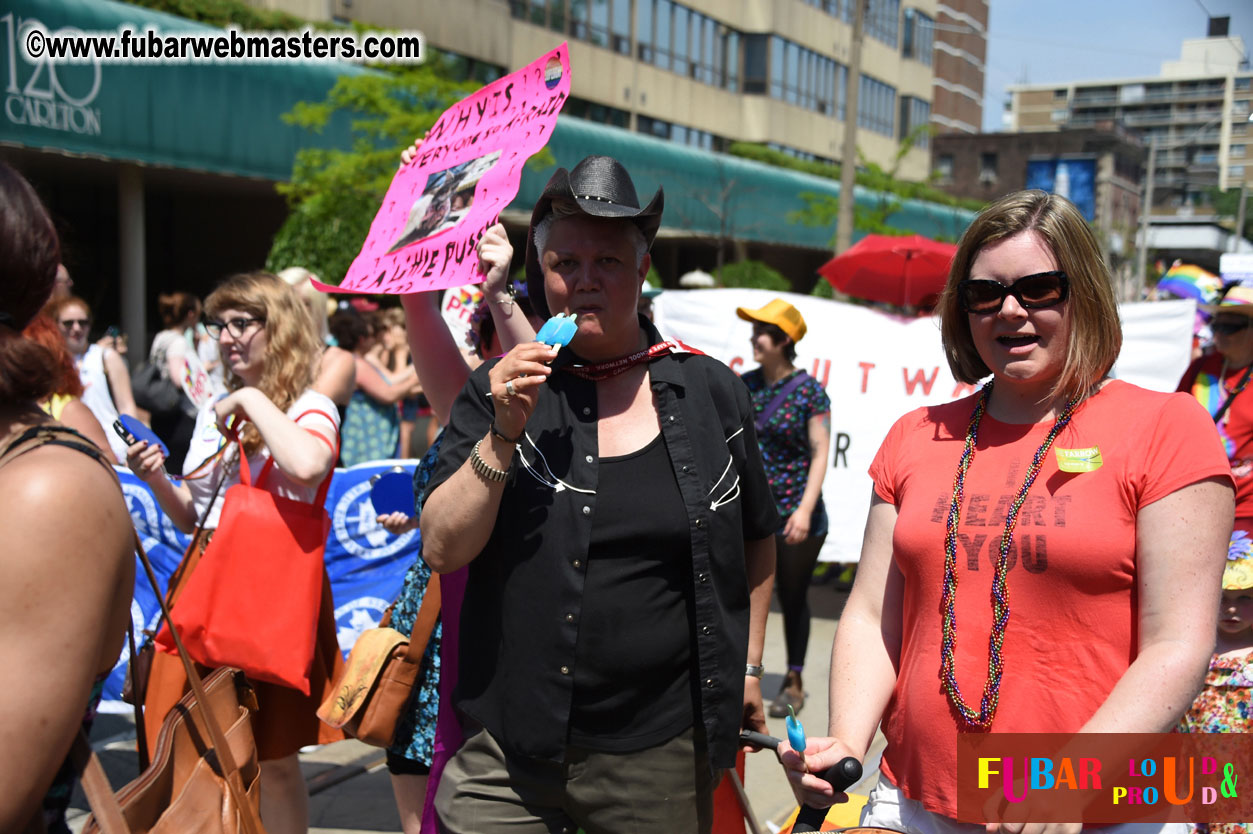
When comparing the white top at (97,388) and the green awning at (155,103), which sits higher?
the green awning at (155,103)

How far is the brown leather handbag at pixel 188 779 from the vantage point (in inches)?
67.5

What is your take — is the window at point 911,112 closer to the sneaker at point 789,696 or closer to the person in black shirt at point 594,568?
the sneaker at point 789,696

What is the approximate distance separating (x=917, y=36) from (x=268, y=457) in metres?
49.7

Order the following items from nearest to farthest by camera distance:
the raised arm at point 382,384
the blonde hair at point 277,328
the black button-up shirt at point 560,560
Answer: the black button-up shirt at point 560,560, the blonde hair at point 277,328, the raised arm at point 382,384

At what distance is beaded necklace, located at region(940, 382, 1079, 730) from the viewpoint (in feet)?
6.66

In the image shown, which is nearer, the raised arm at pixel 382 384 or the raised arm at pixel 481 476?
the raised arm at pixel 481 476

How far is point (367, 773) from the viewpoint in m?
4.89

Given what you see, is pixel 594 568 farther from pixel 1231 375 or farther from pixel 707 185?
pixel 707 185

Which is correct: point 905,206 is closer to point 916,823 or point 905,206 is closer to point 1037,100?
point 916,823

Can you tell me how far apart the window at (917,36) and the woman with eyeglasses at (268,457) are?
156 ft

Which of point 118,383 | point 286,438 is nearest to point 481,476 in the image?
point 286,438

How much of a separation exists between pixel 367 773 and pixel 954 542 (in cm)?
359

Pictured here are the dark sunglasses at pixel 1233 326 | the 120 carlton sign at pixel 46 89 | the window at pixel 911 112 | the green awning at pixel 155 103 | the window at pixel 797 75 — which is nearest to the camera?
the dark sunglasses at pixel 1233 326

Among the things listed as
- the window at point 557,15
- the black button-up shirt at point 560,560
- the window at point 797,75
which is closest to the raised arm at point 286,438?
the black button-up shirt at point 560,560
